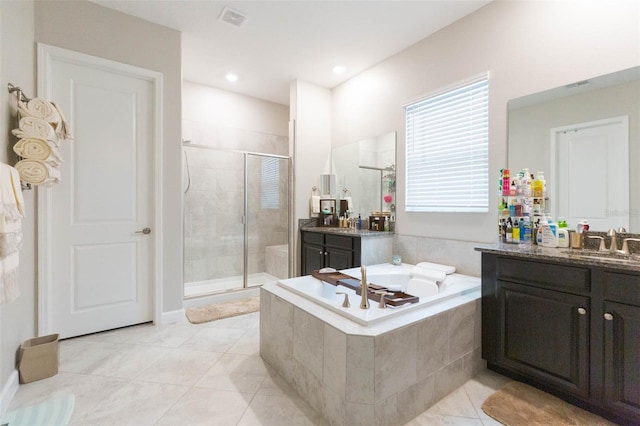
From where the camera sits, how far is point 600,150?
5.93 feet

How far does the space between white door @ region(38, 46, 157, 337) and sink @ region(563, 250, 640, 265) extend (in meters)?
3.12

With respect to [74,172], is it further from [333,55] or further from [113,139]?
[333,55]

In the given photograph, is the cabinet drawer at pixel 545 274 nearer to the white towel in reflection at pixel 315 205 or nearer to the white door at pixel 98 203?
the white towel in reflection at pixel 315 205

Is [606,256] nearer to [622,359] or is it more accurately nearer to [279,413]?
[622,359]

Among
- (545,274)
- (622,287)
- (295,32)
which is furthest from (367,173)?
(622,287)

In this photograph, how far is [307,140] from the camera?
370 cm

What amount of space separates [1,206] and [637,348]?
2.86m

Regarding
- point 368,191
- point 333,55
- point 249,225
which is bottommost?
point 249,225

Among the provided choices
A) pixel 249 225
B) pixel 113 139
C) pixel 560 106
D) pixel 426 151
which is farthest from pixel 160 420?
pixel 560 106

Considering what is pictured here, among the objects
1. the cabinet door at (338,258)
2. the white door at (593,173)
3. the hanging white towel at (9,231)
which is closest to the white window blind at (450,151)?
the white door at (593,173)

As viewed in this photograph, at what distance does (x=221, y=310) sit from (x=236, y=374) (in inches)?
47.6

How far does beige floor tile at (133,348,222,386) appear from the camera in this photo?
1.83 meters

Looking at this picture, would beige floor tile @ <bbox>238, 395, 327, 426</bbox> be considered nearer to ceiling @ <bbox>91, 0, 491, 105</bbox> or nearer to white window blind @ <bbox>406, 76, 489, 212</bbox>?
white window blind @ <bbox>406, 76, 489, 212</bbox>

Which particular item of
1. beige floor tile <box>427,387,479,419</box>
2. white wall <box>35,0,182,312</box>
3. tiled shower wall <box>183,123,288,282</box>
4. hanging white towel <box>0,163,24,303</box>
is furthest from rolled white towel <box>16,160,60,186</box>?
beige floor tile <box>427,387,479,419</box>
